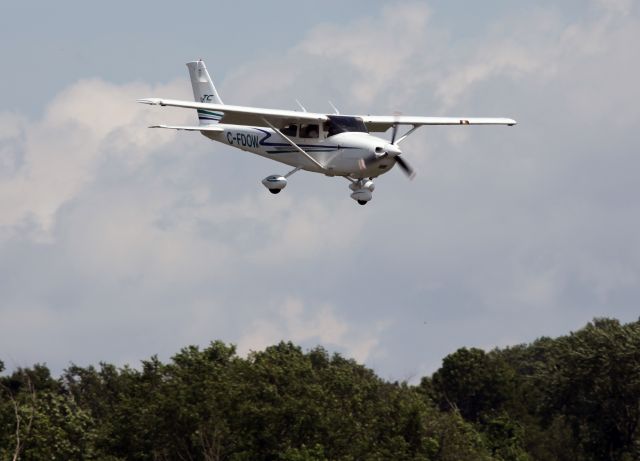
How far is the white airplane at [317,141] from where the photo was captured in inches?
1800

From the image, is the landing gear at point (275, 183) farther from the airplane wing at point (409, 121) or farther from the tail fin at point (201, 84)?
the tail fin at point (201, 84)

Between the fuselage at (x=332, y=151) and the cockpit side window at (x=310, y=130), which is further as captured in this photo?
the cockpit side window at (x=310, y=130)

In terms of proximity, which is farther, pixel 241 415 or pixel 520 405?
pixel 520 405

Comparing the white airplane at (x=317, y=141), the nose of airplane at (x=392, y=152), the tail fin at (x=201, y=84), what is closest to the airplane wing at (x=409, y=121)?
the white airplane at (x=317, y=141)

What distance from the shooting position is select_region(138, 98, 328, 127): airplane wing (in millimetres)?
47250

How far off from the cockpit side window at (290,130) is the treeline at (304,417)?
16015 mm

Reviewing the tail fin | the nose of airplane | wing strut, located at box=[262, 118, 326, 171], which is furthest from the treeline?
the nose of airplane

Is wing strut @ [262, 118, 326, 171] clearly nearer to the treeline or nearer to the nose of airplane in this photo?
the nose of airplane

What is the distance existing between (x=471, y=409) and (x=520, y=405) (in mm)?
5533

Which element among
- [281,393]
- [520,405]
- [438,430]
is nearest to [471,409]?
[520,405]

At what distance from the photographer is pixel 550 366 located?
110 m

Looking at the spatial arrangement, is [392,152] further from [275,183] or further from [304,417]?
[304,417]

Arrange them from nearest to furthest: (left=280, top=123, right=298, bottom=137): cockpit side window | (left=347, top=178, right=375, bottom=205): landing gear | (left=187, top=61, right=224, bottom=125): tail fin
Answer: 1. (left=347, top=178, right=375, bottom=205): landing gear
2. (left=280, top=123, right=298, bottom=137): cockpit side window
3. (left=187, top=61, right=224, bottom=125): tail fin

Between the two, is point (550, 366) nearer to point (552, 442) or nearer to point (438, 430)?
point (552, 442)
